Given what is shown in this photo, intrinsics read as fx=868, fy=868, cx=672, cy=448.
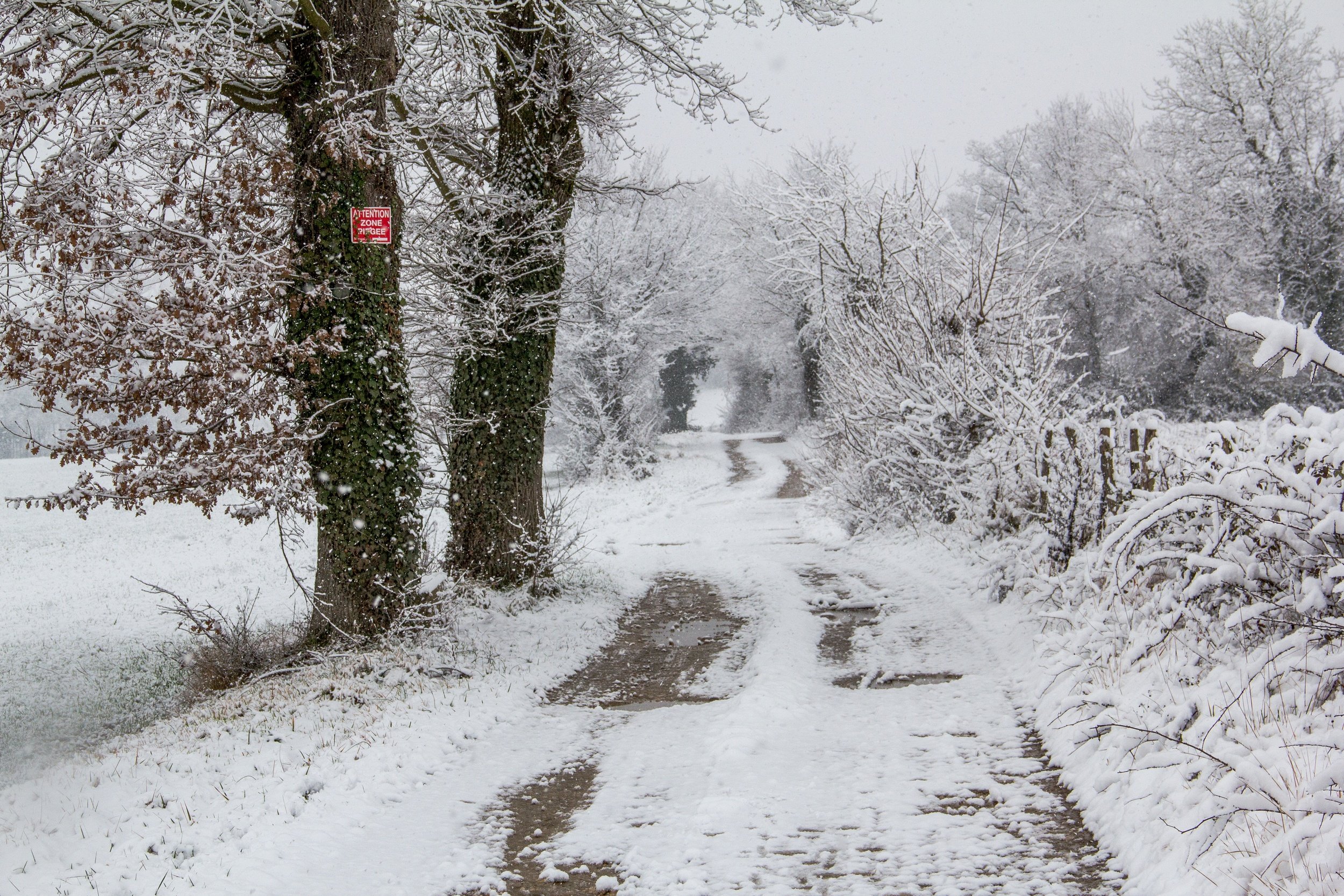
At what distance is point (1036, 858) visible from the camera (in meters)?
3.71

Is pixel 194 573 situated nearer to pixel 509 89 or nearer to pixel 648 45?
pixel 509 89

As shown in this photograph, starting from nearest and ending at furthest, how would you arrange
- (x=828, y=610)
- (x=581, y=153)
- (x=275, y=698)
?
(x=275, y=698) → (x=828, y=610) → (x=581, y=153)

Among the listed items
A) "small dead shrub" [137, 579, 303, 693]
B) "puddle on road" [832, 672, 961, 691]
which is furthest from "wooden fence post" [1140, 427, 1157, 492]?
"small dead shrub" [137, 579, 303, 693]

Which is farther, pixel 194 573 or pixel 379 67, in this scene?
pixel 194 573

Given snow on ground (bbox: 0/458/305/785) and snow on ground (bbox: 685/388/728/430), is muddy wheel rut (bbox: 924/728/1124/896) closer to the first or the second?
snow on ground (bbox: 0/458/305/785)

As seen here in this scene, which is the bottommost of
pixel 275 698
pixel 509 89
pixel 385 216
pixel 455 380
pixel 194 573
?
pixel 194 573

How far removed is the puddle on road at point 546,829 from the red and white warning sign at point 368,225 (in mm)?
4364

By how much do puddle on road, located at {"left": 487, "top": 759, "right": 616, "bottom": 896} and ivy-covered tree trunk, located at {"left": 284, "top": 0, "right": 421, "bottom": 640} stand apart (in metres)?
2.68

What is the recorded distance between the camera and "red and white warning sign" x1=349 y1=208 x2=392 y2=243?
691 centimetres

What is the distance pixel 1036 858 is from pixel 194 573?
14.9 meters

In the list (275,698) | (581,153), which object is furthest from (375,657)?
(581,153)

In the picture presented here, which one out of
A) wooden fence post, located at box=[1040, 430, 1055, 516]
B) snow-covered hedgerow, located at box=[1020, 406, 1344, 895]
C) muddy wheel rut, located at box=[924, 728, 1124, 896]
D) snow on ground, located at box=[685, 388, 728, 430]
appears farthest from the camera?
snow on ground, located at box=[685, 388, 728, 430]

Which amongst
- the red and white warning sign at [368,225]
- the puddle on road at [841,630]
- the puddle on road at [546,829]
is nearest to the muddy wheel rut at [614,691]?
the puddle on road at [546,829]

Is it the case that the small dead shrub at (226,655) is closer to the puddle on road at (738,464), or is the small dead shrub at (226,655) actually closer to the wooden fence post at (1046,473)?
the wooden fence post at (1046,473)
